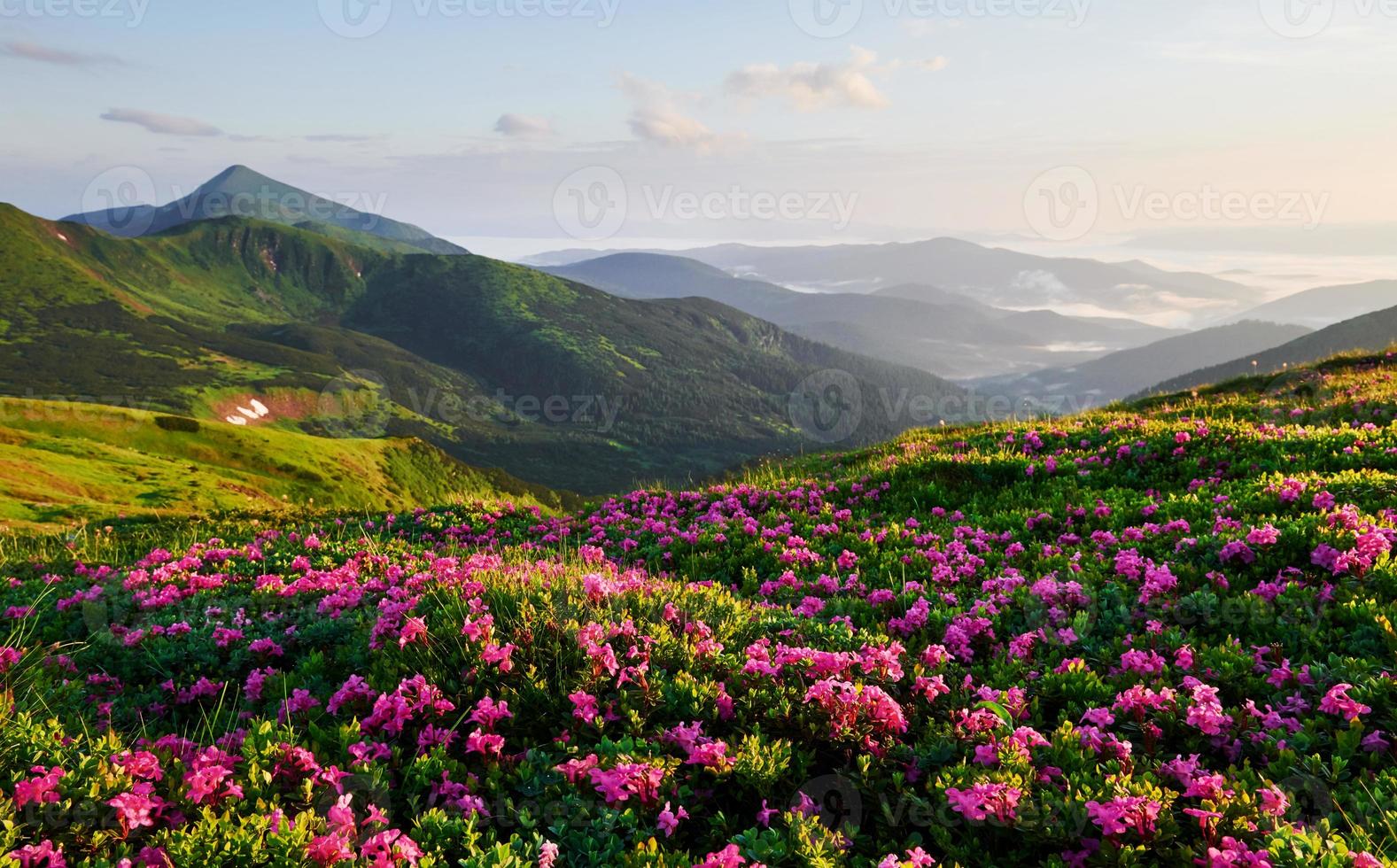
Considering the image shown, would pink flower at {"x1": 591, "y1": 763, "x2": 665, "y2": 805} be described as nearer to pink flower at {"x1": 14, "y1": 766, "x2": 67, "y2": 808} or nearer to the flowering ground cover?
the flowering ground cover

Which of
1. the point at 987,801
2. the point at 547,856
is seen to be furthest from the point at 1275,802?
the point at 547,856

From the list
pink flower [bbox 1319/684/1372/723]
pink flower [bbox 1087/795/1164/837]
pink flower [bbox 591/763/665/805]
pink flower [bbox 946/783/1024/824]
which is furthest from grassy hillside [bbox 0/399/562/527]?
pink flower [bbox 1319/684/1372/723]

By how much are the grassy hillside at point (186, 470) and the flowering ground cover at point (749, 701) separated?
10348 mm

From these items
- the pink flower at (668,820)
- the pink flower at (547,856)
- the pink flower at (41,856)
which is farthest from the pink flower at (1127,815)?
the pink flower at (41,856)

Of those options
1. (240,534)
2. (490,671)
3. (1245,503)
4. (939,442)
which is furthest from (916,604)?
(240,534)

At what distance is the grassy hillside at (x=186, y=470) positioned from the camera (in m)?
34.6

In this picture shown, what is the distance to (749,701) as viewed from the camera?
5555 millimetres

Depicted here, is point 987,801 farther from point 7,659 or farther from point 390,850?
point 7,659

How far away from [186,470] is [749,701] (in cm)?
6944

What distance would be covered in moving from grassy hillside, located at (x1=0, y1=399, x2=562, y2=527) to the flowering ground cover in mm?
10348

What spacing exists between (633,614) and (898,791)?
293 centimetres

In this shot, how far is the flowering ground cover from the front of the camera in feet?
13.9

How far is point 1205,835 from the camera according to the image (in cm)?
426

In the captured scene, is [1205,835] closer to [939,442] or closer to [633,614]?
[633,614]
